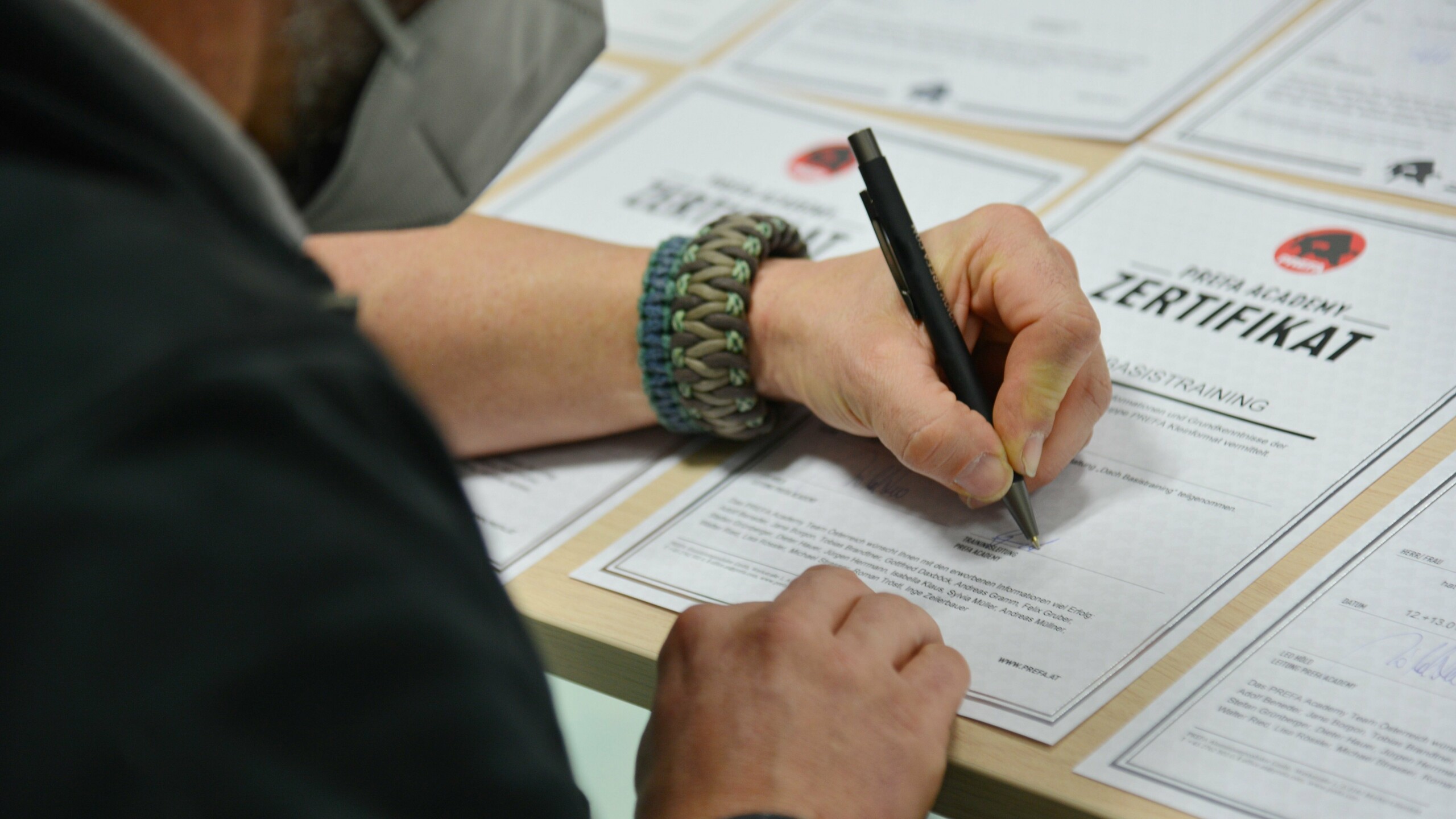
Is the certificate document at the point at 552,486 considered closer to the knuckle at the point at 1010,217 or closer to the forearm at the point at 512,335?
the forearm at the point at 512,335

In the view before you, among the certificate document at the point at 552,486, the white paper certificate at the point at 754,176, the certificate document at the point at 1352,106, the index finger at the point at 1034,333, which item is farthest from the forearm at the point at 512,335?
the certificate document at the point at 1352,106

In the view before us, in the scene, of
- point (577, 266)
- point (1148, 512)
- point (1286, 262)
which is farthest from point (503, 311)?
point (1286, 262)

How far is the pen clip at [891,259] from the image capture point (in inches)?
26.3

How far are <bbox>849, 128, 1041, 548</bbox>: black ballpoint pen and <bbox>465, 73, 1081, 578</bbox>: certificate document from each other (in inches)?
7.7

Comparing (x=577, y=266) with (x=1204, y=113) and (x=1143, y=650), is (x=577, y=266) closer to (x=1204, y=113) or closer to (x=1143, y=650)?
(x=1143, y=650)

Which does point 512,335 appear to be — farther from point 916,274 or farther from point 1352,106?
point 1352,106

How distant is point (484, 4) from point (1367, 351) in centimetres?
57

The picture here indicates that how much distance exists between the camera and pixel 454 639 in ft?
1.05

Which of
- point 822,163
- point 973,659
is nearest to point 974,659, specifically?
A: point 973,659
